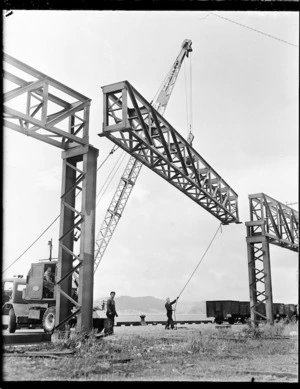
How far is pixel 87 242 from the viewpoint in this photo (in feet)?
35.4

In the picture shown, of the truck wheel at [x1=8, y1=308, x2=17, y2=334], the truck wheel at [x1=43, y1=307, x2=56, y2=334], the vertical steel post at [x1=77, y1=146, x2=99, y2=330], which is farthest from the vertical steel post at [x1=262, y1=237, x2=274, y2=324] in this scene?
the vertical steel post at [x1=77, y1=146, x2=99, y2=330]

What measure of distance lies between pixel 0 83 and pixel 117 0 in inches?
63.0

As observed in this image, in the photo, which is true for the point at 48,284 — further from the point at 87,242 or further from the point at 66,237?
the point at 87,242

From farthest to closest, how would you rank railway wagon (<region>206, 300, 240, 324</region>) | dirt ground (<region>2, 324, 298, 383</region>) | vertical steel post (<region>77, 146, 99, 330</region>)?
railway wagon (<region>206, 300, 240, 324</region>) < vertical steel post (<region>77, 146, 99, 330</region>) < dirt ground (<region>2, 324, 298, 383</region>)

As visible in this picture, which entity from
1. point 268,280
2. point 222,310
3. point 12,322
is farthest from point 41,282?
point 222,310

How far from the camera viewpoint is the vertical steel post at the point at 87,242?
1046cm

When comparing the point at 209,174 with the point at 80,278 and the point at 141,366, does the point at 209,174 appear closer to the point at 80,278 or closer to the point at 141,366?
the point at 80,278

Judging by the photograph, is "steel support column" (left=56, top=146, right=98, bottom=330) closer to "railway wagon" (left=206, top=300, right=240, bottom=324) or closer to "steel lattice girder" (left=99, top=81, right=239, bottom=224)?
"steel lattice girder" (left=99, top=81, right=239, bottom=224)

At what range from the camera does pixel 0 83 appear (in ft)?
15.3

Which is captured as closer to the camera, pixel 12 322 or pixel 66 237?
pixel 66 237

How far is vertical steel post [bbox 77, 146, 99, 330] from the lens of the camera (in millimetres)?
10461

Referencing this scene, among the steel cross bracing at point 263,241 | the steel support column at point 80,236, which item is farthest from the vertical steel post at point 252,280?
the steel support column at point 80,236
